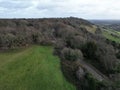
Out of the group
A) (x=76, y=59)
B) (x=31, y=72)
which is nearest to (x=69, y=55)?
(x=76, y=59)

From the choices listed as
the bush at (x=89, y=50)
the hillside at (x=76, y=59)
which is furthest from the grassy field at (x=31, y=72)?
the bush at (x=89, y=50)

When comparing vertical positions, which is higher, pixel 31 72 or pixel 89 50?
pixel 31 72

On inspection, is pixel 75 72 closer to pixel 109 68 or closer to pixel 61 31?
pixel 109 68

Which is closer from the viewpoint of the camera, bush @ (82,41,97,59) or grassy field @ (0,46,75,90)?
grassy field @ (0,46,75,90)

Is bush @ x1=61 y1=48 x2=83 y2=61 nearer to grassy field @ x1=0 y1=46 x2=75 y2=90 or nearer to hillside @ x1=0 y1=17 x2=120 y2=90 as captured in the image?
hillside @ x1=0 y1=17 x2=120 y2=90

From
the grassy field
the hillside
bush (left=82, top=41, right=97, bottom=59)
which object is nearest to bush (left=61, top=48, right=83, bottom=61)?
the hillside

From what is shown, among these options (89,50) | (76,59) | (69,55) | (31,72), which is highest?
(69,55)

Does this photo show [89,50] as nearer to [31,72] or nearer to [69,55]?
[69,55]

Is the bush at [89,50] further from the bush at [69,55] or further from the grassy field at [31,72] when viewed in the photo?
the grassy field at [31,72]

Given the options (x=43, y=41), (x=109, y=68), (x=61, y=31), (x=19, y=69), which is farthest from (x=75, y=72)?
(x=61, y=31)
